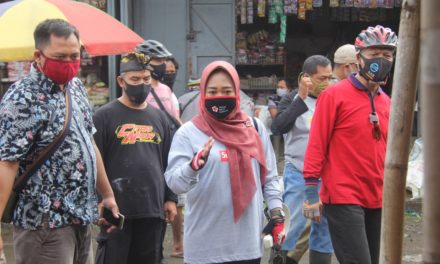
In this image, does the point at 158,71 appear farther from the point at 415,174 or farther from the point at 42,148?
the point at 415,174

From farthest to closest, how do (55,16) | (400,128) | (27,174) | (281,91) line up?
(281,91) < (55,16) < (27,174) < (400,128)

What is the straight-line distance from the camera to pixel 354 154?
15.7ft

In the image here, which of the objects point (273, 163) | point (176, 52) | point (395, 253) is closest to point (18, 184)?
point (273, 163)

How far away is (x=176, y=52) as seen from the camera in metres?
11.9

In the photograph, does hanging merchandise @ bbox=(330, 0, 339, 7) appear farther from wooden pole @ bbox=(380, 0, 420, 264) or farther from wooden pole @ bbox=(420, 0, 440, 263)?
→ wooden pole @ bbox=(420, 0, 440, 263)

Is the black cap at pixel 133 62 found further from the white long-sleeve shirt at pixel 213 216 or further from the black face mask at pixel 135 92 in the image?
the white long-sleeve shirt at pixel 213 216

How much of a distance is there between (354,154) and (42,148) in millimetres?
2063

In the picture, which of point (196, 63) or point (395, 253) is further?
point (196, 63)

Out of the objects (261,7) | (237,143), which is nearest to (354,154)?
(237,143)

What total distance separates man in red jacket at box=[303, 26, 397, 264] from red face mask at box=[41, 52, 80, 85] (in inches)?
69.6

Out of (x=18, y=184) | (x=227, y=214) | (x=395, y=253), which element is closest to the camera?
(x=395, y=253)

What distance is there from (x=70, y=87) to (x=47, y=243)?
0.89 m

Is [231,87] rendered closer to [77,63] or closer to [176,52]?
[77,63]

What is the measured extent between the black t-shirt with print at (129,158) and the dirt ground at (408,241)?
2.14 metres
